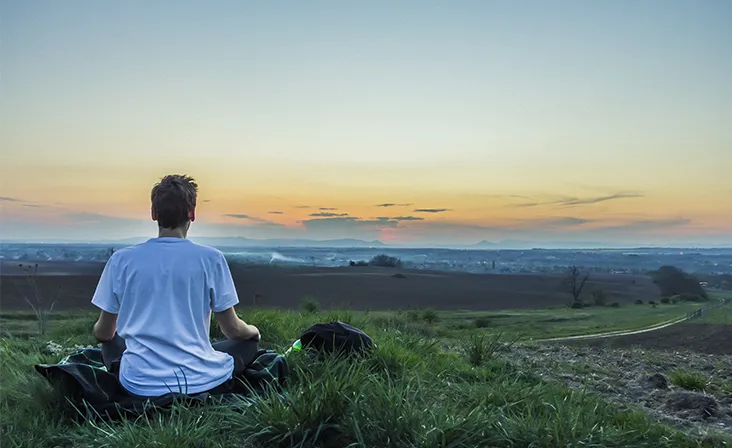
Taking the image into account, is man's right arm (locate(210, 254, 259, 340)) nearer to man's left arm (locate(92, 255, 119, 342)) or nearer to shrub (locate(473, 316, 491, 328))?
man's left arm (locate(92, 255, 119, 342))

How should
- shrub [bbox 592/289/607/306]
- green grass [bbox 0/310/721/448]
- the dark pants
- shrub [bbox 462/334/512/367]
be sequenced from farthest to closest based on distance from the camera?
shrub [bbox 592/289/607/306] → shrub [bbox 462/334/512/367] → the dark pants → green grass [bbox 0/310/721/448]

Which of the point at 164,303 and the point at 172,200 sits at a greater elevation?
the point at 172,200

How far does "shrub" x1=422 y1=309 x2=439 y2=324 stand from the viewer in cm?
944

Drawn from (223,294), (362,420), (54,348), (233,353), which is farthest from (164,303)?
(54,348)

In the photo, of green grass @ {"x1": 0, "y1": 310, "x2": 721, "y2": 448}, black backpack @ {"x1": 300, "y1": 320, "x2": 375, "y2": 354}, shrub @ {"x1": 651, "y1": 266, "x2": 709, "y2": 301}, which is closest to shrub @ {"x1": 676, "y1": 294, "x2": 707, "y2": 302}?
shrub @ {"x1": 651, "y1": 266, "x2": 709, "y2": 301}

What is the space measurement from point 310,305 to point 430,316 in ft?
7.09

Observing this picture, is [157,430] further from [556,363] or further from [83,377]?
[556,363]

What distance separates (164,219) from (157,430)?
113 cm

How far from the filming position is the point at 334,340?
14.5ft

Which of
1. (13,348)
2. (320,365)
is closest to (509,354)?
(320,365)

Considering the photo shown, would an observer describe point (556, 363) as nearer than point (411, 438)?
No

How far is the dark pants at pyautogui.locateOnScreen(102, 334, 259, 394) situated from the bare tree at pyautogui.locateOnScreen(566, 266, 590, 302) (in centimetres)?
1371

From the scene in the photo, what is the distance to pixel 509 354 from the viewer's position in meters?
6.87

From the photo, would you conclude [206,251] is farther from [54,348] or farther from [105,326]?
[54,348]
